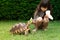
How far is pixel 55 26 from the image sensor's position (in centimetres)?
967

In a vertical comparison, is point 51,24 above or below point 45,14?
below

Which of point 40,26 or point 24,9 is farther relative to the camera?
point 24,9

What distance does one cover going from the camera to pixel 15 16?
11062mm

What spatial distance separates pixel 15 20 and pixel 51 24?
1.84 meters

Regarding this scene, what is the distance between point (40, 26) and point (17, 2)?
2430 millimetres

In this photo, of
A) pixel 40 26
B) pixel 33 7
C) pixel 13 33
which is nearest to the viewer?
pixel 13 33

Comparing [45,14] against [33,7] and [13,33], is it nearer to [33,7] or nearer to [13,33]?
[13,33]

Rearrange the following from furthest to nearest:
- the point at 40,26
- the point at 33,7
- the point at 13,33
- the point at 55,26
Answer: the point at 33,7 < the point at 55,26 < the point at 40,26 < the point at 13,33

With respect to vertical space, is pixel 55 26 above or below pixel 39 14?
below

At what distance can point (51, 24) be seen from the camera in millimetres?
10094

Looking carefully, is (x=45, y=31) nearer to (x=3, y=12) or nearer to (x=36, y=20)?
(x=36, y=20)

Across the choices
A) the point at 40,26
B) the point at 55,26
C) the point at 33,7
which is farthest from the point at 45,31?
the point at 33,7

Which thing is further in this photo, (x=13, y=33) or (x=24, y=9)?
(x=24, y=9)

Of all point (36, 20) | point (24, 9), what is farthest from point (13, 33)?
point (24, 9)
